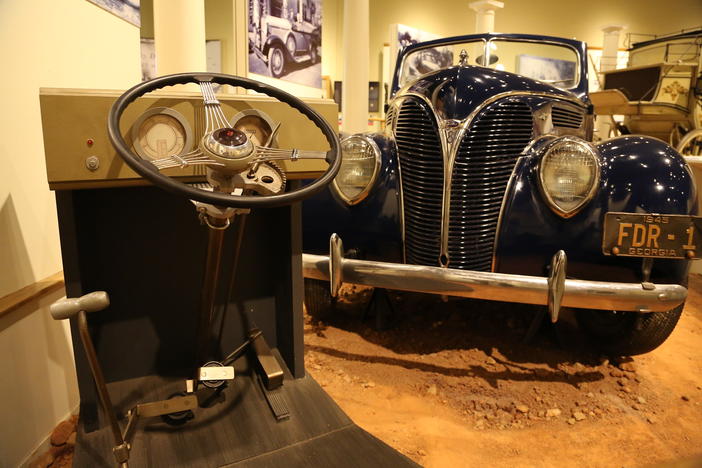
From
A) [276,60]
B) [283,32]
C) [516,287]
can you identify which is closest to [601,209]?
[516,287]

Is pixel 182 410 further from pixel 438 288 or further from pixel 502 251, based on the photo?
pixel 502 251

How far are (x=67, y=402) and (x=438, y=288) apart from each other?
4.54ft

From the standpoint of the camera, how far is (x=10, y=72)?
1.33 metres

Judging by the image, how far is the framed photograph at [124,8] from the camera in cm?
180

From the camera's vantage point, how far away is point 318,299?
2537 millimetres

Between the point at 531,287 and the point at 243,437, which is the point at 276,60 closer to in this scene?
the point at 531,287

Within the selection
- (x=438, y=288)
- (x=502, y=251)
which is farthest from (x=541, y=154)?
(x=438, y=288)

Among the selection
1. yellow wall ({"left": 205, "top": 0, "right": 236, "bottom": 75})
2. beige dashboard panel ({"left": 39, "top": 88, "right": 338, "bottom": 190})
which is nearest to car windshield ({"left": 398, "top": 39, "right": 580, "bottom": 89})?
beige dashboard panel ({"left": 39, "top": 88, "right": 338, "bottom": 190})

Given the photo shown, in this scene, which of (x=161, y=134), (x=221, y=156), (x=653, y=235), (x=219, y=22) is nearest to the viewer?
(x=221, y=156)

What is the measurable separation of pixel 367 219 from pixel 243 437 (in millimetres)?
1175

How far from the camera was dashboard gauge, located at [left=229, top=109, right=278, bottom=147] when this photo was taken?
121cm

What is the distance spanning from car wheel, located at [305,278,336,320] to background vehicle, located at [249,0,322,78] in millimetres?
1925

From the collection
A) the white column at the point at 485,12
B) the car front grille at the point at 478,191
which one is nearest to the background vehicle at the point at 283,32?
the car front grille at the point at 478,191

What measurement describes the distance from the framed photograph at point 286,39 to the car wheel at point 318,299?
70.4 inches
